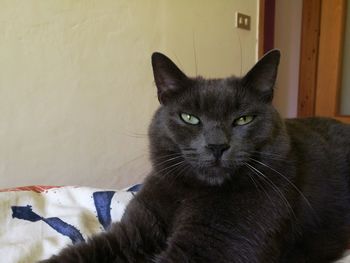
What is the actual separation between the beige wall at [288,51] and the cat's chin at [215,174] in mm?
2167

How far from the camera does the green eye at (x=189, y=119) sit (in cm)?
85

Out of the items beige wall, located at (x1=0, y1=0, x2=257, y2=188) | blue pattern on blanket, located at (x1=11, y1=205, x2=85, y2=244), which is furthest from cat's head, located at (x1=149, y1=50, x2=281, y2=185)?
beige wall, located at (x1=0, y1=0, x2=257, y2=188)


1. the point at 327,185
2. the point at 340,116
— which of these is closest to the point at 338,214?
the point at 327,185

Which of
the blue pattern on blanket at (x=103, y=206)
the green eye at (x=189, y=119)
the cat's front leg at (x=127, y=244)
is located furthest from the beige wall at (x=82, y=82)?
the green eye at (x=189, y=119)

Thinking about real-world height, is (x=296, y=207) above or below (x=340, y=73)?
below

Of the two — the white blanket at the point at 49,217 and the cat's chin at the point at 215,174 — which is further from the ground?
the cat's chin at the point at 215,174

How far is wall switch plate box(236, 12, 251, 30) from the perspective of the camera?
230 cm

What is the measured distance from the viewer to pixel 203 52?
7.03ft

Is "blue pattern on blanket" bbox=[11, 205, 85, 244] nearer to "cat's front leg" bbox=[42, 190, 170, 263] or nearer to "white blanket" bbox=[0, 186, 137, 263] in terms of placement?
"white blanket" bbox=[0, 186, 137, 263]

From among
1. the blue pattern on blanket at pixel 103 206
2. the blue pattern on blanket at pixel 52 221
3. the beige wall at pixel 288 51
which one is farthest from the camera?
the beige wall at pixel 288 51

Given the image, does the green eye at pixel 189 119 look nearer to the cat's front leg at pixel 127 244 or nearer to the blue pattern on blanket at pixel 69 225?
the cat's front leg at pixel 127 244

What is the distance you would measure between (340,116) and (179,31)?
148 centimetres

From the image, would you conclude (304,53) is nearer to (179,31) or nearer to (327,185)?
(179,31)

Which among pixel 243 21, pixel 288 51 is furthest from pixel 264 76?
pixel 288 51
